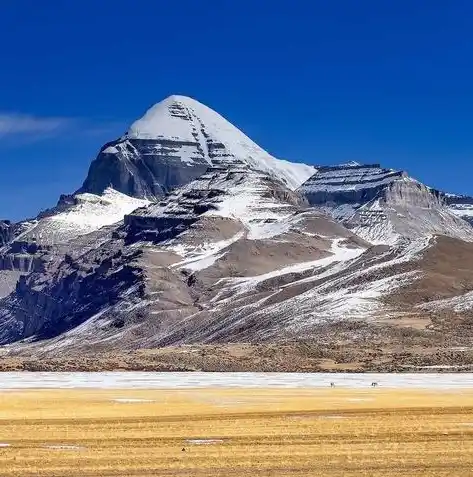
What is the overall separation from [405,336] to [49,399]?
122 metres

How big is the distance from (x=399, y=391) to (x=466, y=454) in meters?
50.9

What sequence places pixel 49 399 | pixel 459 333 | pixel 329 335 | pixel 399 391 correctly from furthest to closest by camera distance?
pixel 329 335 → pixel 459 333 → pixel 399 391 → pixel 49 399

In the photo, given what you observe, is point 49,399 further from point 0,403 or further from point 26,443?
point 26,443

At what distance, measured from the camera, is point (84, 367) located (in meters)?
151

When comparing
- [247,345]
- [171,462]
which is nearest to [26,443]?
[171,462]

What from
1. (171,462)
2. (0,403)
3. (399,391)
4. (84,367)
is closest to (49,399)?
(0,403)

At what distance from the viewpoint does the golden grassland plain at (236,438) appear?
35156 mm

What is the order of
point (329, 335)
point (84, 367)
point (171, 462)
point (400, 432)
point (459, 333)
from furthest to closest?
point (329, 335)
point (459, 333)
point (84, 367)
point (400, 432)
point (171, 462)

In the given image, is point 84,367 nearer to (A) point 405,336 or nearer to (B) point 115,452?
(A) point 405,336

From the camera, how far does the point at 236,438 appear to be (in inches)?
1710

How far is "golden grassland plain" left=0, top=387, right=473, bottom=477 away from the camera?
3516cm

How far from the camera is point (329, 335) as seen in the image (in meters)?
199

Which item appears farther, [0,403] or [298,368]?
[298,368]

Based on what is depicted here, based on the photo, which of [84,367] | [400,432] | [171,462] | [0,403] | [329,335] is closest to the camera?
[171,462]
